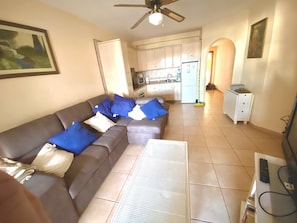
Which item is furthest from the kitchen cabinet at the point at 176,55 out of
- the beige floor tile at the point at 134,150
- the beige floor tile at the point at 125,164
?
the beige floor tile at the point at 125,164

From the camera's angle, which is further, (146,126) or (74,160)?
(146,126)

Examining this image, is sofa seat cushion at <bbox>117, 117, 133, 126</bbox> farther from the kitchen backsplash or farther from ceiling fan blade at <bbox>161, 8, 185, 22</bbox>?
the kitchen backsplash

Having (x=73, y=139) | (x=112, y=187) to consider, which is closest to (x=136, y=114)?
(x=73, y=139)

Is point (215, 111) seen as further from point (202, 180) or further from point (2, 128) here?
point (2, 128)

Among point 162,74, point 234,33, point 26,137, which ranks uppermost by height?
point 234,33

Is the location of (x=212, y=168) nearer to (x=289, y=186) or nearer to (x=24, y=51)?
(x=289, y=186)

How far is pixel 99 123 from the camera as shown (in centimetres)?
218

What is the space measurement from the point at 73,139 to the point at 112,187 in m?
0.78

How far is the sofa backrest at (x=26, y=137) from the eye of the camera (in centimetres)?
129

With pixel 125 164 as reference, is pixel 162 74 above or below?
above

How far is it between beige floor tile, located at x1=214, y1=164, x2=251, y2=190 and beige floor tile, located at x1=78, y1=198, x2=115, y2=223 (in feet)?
4.31

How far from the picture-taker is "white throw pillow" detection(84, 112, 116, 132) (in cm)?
215

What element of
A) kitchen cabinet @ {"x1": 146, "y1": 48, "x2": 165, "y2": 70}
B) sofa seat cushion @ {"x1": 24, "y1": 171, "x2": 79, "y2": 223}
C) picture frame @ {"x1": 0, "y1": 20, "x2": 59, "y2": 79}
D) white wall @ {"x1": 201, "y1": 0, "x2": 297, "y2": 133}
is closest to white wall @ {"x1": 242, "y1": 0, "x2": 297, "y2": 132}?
white wall @ {"x1": 201, "y1": 0, "x2": 297, "y2": 133}

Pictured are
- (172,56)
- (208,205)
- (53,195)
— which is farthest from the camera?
(172,56)
